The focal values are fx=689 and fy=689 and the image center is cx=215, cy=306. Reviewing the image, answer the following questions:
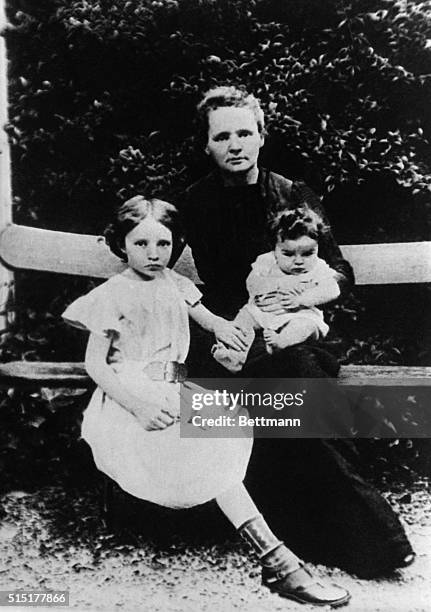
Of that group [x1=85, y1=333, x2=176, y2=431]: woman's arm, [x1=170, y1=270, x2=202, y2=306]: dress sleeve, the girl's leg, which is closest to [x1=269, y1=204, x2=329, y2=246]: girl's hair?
[x1=170, y1=270, x2=202, y2=306]: dress sleeve

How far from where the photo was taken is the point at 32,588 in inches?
74.8

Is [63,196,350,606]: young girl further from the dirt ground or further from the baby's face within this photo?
the baby's face

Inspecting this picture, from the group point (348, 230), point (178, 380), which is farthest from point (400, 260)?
point (178, 380)

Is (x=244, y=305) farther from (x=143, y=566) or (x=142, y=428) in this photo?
(x=143, y=566)

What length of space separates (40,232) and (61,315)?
0.78 feet

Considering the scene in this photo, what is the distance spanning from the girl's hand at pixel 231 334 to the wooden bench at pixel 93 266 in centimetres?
14

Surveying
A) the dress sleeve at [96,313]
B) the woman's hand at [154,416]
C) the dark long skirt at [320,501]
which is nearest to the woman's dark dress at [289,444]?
the dark long skirt at [320,501]

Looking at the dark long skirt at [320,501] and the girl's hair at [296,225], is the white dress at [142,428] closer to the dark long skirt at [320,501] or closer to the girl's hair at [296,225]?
the dark long skirt at [320,501]

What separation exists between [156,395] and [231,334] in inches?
10.2

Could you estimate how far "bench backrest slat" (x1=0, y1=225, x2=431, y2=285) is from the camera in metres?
1.85

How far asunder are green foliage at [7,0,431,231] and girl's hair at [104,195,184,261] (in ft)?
0.13

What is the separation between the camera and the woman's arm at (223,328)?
73.2 inches

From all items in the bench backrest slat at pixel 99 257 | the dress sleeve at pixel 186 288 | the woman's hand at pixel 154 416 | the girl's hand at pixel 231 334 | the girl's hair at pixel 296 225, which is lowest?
the woman's hand at pixel 154 416

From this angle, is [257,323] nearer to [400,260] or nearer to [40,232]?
[400,260]
